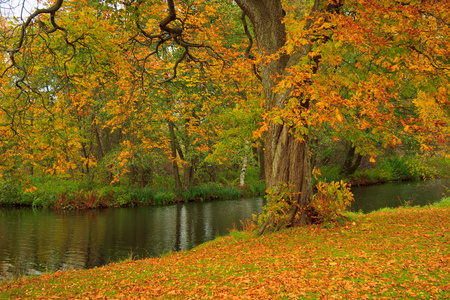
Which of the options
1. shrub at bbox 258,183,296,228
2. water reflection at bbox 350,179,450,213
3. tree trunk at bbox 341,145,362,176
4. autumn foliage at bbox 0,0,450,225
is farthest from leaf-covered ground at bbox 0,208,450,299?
tree trunk at bbox 341,145,362,176

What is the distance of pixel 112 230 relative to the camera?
44.3ft

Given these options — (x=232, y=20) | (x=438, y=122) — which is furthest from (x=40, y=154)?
(x=232, y=20)

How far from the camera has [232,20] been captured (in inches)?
622

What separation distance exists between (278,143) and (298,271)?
355 cm

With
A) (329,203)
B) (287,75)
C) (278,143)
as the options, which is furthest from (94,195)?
(287,75)

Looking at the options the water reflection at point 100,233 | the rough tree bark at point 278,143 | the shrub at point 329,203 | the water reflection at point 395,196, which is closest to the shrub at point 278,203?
the rough tree bark at point 278,143

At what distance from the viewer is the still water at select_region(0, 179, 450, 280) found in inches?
398

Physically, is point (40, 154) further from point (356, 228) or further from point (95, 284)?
point (356, 228)

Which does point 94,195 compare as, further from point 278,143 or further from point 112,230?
point 278,143

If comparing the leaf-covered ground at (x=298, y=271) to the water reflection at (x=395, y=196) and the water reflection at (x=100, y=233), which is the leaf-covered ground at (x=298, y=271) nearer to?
the water reflection at (x=100, y=233)

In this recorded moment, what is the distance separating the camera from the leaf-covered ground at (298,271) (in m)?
4.12

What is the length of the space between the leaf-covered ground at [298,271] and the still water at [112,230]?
127 inches

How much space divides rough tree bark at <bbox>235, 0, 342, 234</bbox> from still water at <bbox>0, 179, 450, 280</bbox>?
4238 mm

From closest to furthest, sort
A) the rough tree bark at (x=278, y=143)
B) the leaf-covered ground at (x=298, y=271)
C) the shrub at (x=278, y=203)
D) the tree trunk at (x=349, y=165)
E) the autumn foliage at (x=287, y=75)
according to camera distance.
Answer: the leaf-covered ground at (x=298, y=271) < the autumn foliage at (x=287, y=75) < the shrub at (x=278, y=203) < the rough tree bark at (x=278, y=143) < the tree trunk at (x=349, y=165)
